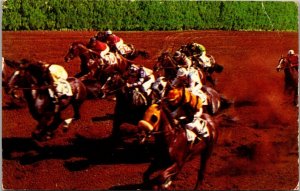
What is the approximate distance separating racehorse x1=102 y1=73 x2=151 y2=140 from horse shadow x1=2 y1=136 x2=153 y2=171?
0.21 metres

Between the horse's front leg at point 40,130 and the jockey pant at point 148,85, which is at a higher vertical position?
the jockey pant at point 148,85

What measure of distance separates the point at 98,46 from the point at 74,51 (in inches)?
13.7

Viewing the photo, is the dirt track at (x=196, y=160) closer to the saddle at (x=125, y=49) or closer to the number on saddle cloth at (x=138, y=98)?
the saddle at (x=125, y=49)

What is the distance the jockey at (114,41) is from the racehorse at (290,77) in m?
2.09

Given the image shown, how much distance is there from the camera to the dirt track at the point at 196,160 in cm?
784

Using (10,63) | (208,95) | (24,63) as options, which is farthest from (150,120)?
(10,63)

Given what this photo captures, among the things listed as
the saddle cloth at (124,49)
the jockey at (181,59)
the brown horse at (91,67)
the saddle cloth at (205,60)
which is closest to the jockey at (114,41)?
the saddle cloth at (124,49)

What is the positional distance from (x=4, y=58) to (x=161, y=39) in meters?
1.98

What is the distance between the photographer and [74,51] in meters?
7.98

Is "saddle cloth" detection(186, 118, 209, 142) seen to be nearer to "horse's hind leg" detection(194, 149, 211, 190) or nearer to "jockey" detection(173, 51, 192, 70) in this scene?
"horse's hind leg" detection(194, 149, 211, 190)

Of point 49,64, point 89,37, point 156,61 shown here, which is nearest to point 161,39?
point 156,61

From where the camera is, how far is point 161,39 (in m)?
8.16

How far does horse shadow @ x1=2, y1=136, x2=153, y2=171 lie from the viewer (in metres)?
7.84

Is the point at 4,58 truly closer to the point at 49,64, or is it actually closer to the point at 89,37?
the point at 49,64
